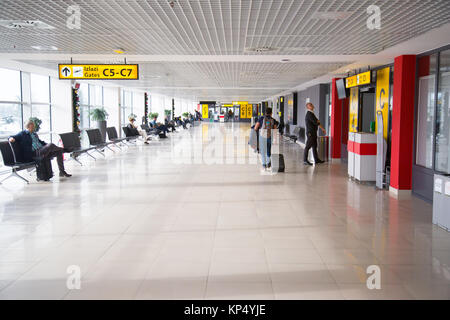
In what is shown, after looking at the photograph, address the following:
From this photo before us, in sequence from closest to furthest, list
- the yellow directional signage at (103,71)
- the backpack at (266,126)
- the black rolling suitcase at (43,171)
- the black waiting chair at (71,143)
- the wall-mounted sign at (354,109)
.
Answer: the yellow directional signage at (103,71) → the black rolling suitcase at (43,171) → the backpack at (266,126) → the black waiting chair at (71,143) → the wall-mounted sign at (354,109)

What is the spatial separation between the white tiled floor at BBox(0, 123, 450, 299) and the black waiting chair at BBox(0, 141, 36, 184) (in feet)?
1.41

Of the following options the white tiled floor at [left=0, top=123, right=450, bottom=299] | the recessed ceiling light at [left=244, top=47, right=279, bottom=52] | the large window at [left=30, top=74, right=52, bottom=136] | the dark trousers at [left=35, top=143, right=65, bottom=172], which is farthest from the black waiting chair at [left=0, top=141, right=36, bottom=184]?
the large window at [left=30, top=74, right=52, bottom=136]

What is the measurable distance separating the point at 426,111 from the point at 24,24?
7059mm

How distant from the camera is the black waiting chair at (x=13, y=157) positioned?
870cm

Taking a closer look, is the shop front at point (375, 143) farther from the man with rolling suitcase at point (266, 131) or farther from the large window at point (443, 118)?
the man with rolling suitcase at point (266, 131)

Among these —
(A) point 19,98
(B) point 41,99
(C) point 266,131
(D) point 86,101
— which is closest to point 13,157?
(A) point 19,98

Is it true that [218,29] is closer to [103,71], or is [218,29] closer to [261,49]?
[261,49]

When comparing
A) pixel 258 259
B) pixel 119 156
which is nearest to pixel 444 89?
pixel 258 259

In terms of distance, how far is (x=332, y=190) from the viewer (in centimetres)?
839

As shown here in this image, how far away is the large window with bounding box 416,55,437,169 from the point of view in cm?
739

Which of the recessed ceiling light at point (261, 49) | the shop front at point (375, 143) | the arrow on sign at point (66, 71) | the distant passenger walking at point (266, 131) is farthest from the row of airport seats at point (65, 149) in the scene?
the shop front at point (375, 143)

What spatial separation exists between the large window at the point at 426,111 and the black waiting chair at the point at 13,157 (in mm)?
8321

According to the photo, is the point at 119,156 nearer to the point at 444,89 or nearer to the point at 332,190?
Result: the point at 332,190
